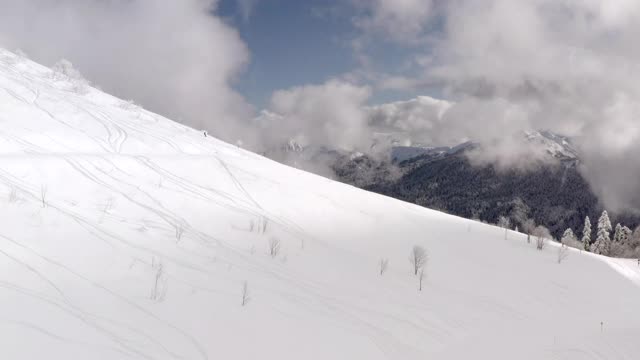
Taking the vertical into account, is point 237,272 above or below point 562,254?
below

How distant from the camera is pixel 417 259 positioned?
15.8 meters

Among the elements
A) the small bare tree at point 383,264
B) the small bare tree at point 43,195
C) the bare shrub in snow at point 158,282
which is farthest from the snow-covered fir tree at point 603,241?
the small bare tree at point 43,195

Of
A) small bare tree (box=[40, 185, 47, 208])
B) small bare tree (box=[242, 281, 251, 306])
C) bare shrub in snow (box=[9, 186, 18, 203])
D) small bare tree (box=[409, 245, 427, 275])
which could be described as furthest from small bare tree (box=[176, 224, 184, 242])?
small bare tree (box=[409, 245, 427, 275])

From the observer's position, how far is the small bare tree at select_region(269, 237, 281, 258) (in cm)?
1369

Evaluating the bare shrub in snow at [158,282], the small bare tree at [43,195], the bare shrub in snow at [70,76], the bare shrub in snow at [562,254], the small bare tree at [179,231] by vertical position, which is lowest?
the bare shrub in snow at [158,282]

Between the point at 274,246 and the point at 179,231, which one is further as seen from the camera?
the point at 274,246

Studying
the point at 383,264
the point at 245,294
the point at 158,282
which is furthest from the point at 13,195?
the point at 383,264

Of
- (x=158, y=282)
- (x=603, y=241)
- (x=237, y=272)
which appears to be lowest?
(x=158, y=282)

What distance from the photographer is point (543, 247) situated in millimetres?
23266

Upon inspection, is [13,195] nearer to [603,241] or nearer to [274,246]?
[274,246]

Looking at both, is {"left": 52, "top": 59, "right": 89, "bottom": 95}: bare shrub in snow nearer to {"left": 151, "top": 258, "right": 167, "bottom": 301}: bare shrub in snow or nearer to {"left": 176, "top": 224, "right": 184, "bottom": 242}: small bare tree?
{"left": 176, "top": 224, "right": 184, "bottom": 242}: small bare tree

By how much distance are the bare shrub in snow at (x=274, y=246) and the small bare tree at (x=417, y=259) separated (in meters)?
5.06

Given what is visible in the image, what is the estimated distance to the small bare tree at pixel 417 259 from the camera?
15361 mm

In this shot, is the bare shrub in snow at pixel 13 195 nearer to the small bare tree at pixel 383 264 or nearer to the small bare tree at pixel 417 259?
the small bare tree at pixel 383 264
